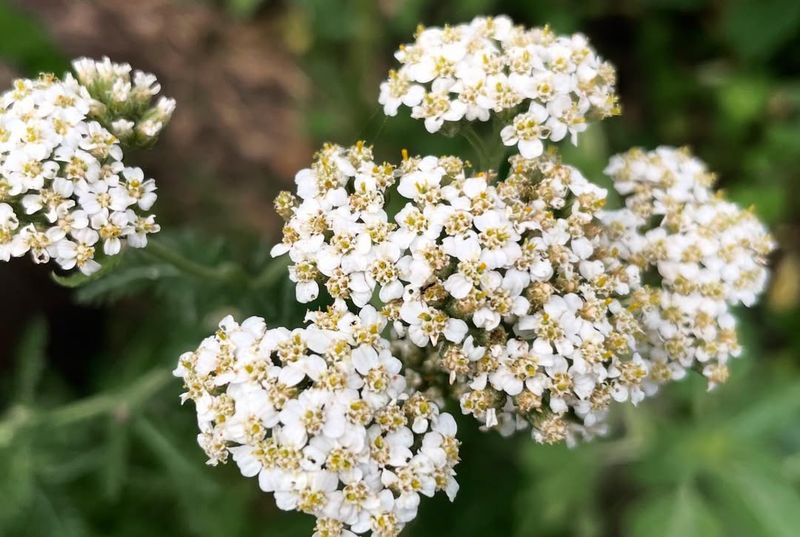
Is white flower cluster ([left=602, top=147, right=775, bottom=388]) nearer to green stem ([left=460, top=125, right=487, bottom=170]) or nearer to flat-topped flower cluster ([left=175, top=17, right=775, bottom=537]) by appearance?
flat-topped flower cluster ([left=175, top=17, right=775, bottom=537])

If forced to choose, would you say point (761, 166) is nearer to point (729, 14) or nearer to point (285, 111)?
point (729, 14)

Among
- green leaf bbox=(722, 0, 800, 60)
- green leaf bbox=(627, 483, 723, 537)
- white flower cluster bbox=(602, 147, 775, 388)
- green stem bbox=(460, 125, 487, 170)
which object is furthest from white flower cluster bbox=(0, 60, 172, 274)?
green leaf bbox=(722, 0, 800, 60)

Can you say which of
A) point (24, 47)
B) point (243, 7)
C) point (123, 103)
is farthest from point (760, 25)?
point (24, 47)

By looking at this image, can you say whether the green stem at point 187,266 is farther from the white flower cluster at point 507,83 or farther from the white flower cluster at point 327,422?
the white flower cluster at point 507,83

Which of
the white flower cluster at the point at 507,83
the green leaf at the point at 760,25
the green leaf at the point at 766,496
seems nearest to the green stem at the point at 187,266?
the white flower cluster at the point at 507,83

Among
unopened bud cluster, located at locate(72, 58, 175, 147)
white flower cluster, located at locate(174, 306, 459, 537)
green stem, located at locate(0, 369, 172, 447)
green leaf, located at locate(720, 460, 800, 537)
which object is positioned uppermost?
unopened bud cluster, located at locate(72, 58, 175, 147)

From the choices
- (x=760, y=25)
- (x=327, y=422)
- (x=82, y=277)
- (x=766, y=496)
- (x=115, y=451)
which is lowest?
(x=327, y=422)

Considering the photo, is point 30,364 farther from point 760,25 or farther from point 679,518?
point 760,25
